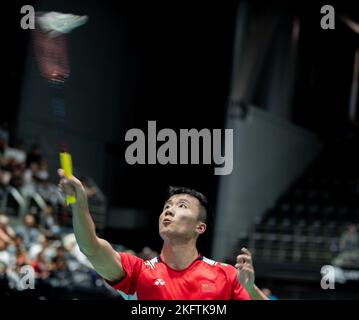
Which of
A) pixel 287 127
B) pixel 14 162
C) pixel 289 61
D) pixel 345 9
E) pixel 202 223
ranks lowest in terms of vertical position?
pixel 202 223

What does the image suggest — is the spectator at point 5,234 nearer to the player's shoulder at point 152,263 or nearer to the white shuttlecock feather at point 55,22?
the player's shoulder at point 152,263

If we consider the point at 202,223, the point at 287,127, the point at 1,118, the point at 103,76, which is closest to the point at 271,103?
the point at 287,127

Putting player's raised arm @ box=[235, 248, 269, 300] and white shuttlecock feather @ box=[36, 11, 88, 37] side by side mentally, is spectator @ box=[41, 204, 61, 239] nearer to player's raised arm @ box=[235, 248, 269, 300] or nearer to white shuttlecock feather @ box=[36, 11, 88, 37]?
white shuttlecock feather @ box=[36, 11, 88, 37]

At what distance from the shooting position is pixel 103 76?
58.2 ft

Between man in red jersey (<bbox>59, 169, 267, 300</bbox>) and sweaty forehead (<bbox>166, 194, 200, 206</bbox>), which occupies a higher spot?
sweaty forehead (<bbox>166, 194, 200, 206</bbox>)

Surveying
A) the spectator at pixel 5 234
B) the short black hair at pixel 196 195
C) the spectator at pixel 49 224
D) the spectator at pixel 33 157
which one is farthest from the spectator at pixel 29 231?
the short black hair at pixel 196 195

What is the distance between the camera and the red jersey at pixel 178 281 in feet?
14.1

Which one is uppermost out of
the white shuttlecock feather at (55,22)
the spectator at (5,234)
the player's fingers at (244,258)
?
the white shuttlecock feather at (55,22)

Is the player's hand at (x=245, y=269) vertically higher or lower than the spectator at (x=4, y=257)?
higher

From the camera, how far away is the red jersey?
4309mm

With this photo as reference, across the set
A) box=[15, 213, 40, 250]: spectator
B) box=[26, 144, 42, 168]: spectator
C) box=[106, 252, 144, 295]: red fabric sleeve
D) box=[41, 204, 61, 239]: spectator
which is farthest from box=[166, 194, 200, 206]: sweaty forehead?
box=[26, 144, 42, 168]: spectator

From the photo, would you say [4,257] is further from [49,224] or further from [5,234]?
[49,224]

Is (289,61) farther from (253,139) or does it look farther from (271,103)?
(253,139)

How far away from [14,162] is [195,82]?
5383 mm
